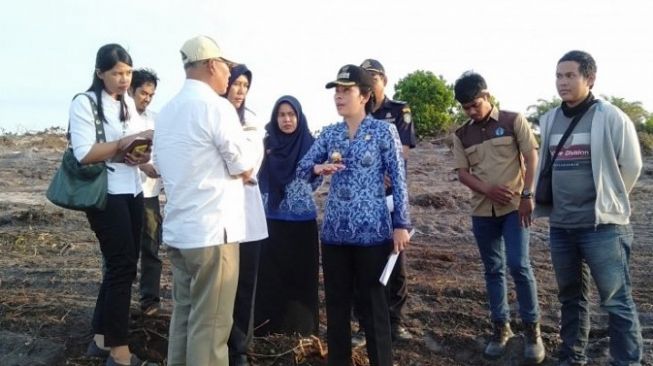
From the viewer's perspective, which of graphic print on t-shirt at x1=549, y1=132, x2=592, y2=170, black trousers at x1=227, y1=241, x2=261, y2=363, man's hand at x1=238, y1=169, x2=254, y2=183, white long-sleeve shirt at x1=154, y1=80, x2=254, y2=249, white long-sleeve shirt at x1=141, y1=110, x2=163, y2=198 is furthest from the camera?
white long-sleeve shirt at x1=141, y1=110, x2=163, y2=198

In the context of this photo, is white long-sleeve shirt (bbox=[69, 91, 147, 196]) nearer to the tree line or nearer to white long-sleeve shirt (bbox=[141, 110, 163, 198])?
white long-sleeve shirt (bbox=[141, 110, 163, 198])

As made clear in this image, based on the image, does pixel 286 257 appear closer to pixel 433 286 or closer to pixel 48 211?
pixel 433 286

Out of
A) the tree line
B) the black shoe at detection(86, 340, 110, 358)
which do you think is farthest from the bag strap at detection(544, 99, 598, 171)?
the tree line

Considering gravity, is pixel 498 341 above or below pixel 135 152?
below

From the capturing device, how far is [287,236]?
435 cm

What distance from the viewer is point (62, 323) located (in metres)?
4.56

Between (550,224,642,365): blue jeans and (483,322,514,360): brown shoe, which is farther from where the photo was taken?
(483,322,514,360): brown shoe

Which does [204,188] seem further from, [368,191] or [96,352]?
[96,352]

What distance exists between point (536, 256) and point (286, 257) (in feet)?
12.8

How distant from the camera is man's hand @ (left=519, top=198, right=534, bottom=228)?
398cm

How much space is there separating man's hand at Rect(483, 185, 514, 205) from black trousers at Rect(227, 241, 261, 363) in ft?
5.35

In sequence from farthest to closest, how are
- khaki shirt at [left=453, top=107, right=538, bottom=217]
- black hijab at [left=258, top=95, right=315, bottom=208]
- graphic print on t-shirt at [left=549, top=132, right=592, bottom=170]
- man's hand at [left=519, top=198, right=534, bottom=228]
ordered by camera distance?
black hijab at [left=258, top=95, right=315, bottom=208] < khaki shirt at [left=453, top=107, right=538, bottom=217] < man's hand at [left=519, top=198, right=534, bottom=228] < graphic print on t-shirt at [left=549, top=132, right=592, bottom=170]

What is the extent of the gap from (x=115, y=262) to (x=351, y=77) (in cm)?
182

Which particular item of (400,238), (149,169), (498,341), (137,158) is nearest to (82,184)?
(137,158)
